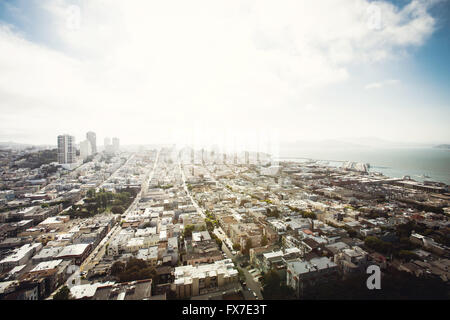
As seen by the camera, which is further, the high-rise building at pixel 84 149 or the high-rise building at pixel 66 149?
the high-rise building at pixel 84 149

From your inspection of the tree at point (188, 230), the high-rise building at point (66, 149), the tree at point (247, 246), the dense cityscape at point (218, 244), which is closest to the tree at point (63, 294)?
the dense cityscape at point (218, 244)

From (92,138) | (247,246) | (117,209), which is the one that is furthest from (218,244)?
(92,138)

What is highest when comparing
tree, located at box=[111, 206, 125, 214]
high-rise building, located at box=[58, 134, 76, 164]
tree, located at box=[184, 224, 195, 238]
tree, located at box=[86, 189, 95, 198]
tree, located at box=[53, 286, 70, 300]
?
high-rise building, located at box=[58, 134, 76, 164]

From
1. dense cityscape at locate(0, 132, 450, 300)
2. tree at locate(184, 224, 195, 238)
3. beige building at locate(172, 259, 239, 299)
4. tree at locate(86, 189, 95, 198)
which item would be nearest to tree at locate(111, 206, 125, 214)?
dense cityscape at locate(0, 132, 450, 300)

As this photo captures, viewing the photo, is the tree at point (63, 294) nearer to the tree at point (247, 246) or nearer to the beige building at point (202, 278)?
the beige building at point (202, 278)

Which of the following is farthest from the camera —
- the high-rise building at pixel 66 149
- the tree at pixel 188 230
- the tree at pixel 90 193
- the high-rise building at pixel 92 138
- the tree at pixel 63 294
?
the high-rise building at pixel 92 138

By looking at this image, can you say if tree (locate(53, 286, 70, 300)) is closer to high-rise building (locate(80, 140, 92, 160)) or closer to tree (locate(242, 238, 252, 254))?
tree (locate(242, 238, 252, 254))
